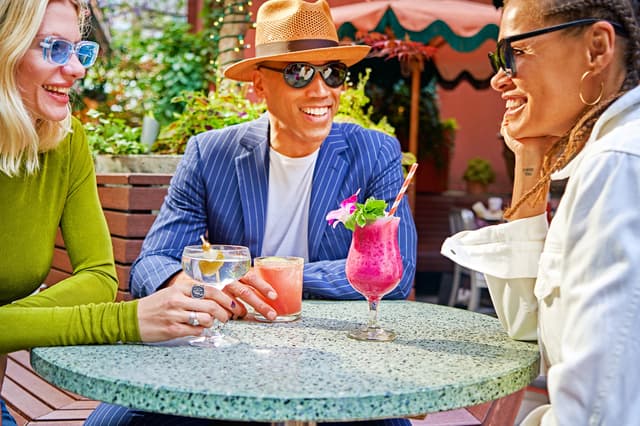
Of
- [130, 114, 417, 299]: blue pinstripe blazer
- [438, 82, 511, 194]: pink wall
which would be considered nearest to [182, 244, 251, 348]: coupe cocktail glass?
[130, 114, 417, 299]: blue pinstripe blazer

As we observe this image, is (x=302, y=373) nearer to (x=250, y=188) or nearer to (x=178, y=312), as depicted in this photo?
(x=178, y=312)

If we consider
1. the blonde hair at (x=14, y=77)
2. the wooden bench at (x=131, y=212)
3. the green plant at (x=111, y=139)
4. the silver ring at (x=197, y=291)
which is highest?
the blonde hair at (x=14, y=77)

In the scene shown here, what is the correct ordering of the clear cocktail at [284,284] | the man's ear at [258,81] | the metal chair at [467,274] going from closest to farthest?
the clear cocktail at [284,284], the man's ear at [258,81], the metal chair at [467,274]

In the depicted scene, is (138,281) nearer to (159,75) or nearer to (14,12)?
(14,12)

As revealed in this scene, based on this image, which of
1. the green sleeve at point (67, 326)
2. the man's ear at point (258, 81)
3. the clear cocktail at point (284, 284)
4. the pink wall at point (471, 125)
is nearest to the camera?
the green sleeve at point (67, 326)

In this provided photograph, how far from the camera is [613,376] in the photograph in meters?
1.33

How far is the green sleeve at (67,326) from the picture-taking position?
5.49ft

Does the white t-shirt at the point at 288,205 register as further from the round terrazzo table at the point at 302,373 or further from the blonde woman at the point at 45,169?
the round terrazzo table at the point at 302,373

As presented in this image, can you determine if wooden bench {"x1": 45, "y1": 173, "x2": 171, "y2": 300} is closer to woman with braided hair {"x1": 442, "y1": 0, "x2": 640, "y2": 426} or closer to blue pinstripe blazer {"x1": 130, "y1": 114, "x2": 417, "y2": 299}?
blue pinstripe blazer {"x1": 130, "y1": 114, "x2": 417, "y2": 299}

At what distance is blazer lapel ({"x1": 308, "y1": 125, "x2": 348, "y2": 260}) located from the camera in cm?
274

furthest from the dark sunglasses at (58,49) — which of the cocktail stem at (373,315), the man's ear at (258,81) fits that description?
the cocktail stem at (373,315)

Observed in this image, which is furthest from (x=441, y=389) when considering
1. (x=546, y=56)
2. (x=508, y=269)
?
(x=546, y=56)

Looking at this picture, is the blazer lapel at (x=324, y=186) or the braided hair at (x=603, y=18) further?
the blazer lapel at (x=324, y=186)

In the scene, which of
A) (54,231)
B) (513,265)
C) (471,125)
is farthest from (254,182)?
(471,125)
